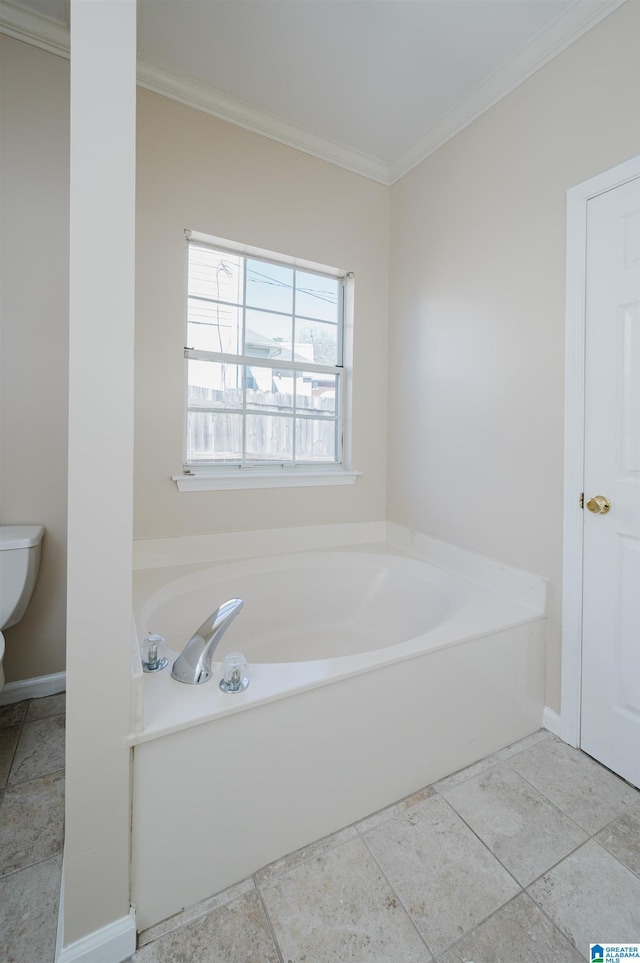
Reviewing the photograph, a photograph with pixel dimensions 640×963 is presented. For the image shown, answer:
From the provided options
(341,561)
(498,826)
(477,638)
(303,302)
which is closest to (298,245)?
(303,302)

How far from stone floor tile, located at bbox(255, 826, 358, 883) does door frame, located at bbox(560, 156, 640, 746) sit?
95 centimetres

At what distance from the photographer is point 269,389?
231cm

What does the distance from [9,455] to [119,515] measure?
4.03 feet

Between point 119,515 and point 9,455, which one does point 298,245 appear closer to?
point 9,455

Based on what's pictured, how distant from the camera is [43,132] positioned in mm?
1691

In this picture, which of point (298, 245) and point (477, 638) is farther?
point (298, 245)

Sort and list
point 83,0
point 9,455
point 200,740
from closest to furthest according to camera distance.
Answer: point 83,0
point 200,740
point 9,455

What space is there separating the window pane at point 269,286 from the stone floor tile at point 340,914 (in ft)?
7.59

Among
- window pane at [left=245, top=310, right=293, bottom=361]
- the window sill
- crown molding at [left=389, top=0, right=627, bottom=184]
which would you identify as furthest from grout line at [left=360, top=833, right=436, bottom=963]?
crown molding at [left=389, top=0, right=627, bottom=184]

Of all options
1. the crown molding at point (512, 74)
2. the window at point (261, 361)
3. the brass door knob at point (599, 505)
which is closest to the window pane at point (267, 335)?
the window at point (261, 361)

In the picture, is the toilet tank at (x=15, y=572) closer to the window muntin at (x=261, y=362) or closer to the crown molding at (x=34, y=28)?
the window muntin at (x=261, y=362)

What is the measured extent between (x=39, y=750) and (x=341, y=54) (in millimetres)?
2980

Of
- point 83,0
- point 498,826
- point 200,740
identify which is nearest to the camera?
point 83,0

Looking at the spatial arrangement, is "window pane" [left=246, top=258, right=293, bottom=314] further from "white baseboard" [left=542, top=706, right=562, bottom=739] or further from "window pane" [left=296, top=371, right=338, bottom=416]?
"white baseboard" [left=542, top=706, right=562, bottom=739]
